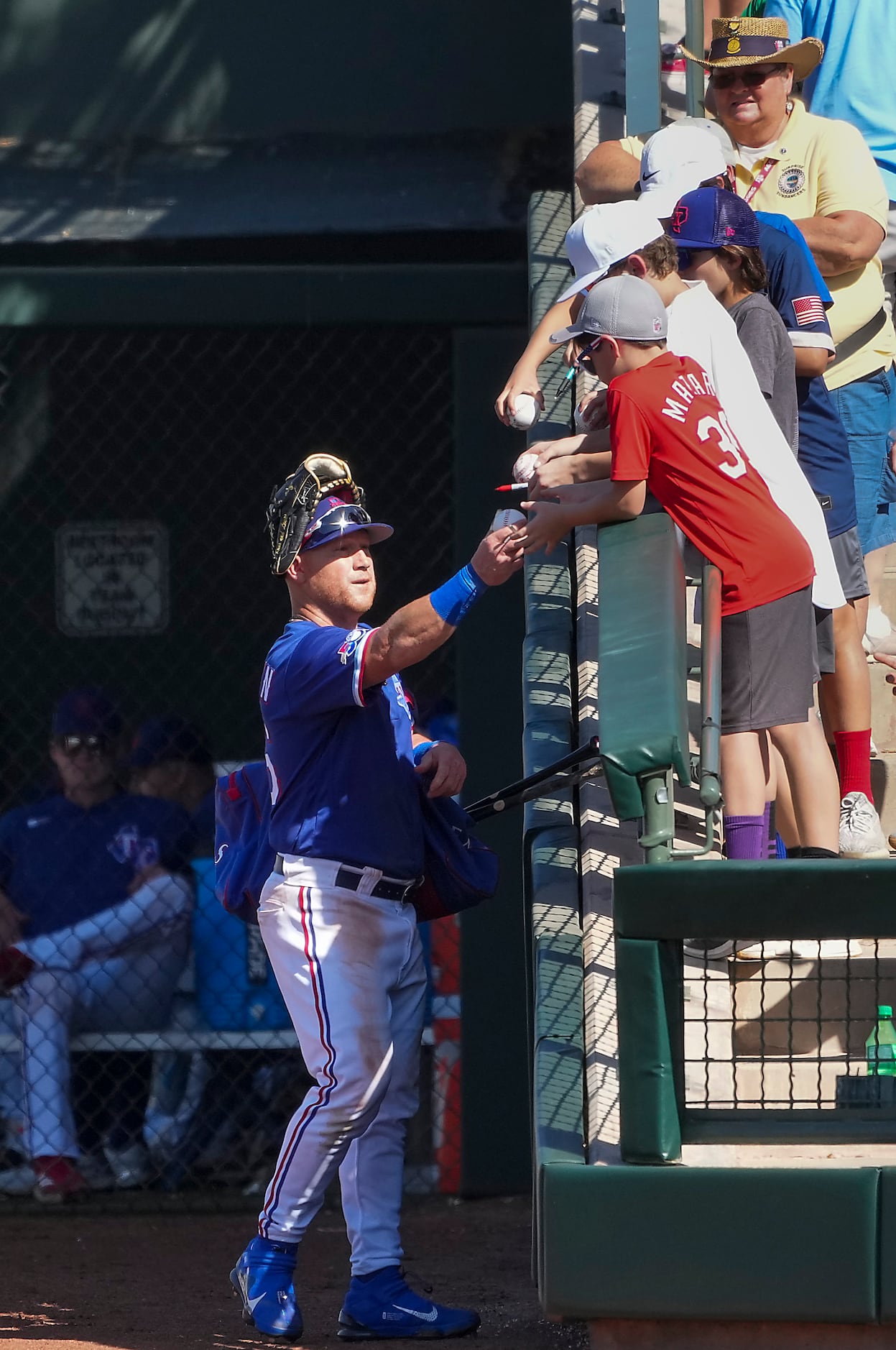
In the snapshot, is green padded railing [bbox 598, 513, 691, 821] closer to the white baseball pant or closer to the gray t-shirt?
the gray t-shirt

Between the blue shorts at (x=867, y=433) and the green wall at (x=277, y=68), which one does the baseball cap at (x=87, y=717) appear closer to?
the green wall at (x=277, y=68)

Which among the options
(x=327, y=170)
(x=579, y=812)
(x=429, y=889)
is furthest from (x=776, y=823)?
(x=327, y=170)

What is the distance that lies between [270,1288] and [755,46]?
3.78 m

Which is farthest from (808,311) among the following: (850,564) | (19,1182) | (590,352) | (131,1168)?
(19,1182)

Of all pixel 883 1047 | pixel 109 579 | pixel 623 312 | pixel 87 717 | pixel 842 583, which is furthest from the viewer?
pixel 109 579

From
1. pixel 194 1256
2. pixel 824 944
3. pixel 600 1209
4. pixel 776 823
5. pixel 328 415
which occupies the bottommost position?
pixel 194 1256

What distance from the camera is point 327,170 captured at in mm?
7727

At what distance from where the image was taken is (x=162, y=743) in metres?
7.58

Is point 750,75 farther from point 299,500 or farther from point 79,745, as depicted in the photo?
point 79,745

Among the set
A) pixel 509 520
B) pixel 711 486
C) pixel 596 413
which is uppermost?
pixel 596 413

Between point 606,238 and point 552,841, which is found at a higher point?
point 606,238

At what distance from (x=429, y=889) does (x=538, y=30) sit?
4708 mm

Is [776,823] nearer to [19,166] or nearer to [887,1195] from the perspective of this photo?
[887,1195]

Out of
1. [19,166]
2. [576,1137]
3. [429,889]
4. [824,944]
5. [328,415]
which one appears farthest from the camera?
[328,415]
